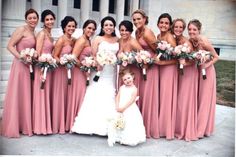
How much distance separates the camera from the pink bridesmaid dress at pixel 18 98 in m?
3.94

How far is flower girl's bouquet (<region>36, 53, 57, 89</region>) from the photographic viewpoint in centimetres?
382

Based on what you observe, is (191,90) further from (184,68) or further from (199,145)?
(199,145)

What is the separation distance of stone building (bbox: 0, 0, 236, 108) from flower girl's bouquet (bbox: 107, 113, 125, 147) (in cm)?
155

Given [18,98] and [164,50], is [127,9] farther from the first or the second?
[18,98]

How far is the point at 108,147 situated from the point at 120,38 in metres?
1.41

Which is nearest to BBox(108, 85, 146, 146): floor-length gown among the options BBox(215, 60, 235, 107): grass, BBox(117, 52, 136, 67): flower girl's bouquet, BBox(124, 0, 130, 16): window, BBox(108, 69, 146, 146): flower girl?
BBox(108, 69, 146, 146): flower girl

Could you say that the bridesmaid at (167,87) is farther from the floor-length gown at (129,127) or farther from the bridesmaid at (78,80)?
the bridesmaid at (78,80)

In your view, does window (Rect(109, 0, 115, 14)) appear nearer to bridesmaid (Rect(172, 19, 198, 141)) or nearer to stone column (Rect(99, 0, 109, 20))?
stone column (Rect(99, 0, 109, 20))

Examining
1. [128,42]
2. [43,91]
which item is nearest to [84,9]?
[128,42]

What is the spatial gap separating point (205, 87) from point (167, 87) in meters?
0.51

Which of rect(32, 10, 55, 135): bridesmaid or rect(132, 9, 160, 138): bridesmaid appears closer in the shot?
rect(32, 10, 55, 135): bridesmaid

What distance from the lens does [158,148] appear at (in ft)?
13.0

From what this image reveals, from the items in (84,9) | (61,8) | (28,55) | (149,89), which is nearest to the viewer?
(28,55)

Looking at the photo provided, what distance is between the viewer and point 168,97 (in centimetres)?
418
